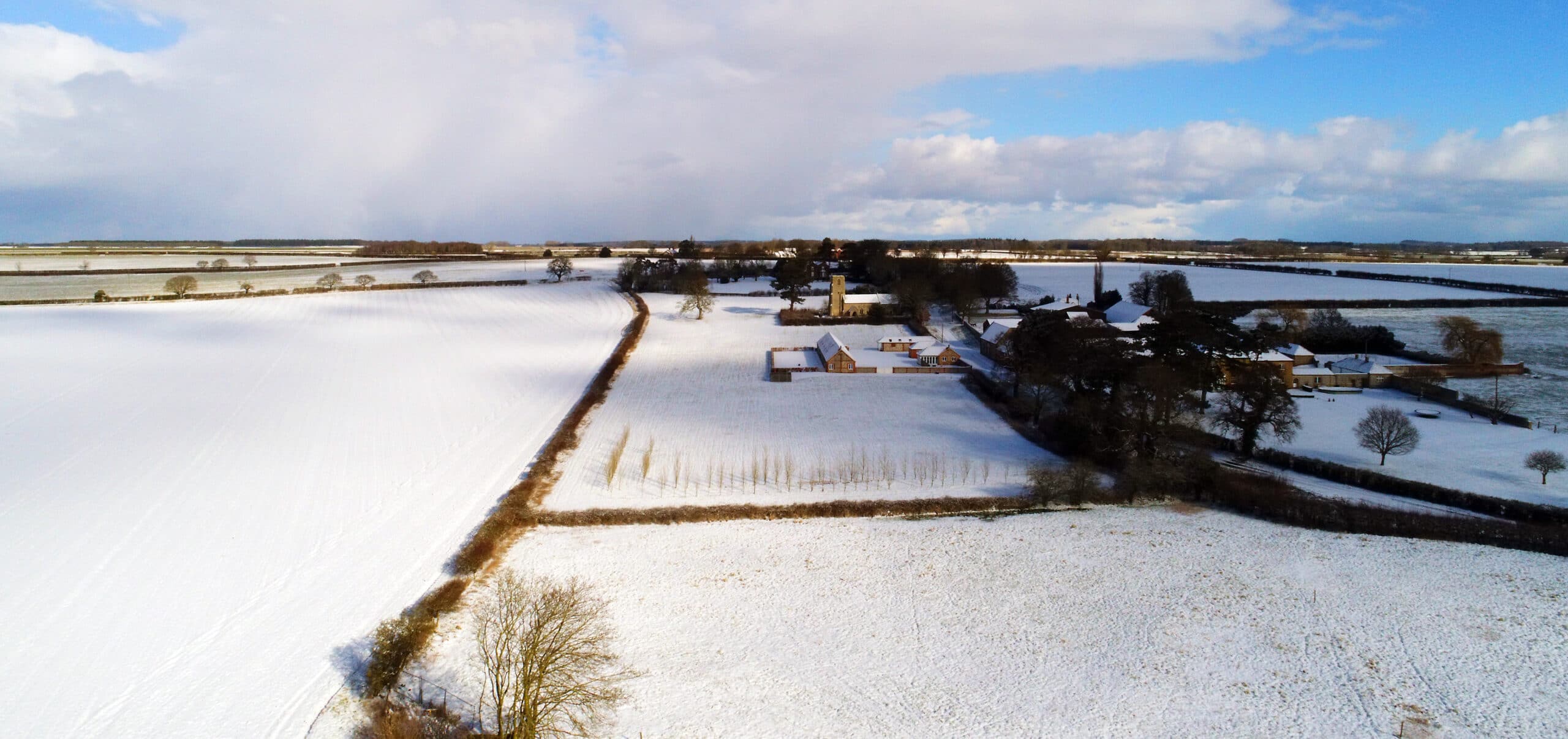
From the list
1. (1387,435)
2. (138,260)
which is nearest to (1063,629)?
(1387,435)

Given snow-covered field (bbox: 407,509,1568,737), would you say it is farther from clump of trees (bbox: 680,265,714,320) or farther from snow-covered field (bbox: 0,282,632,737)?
clump of trees (bbox: 680,265,714,320)

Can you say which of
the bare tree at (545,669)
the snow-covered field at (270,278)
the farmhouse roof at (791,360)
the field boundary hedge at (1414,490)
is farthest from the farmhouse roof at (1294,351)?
the snow-covered field at (270,278)

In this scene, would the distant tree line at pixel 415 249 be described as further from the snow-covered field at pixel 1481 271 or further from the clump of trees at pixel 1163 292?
the snow-covered field at pixel 1481 271

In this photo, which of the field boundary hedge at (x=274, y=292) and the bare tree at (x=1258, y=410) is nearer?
the bare tree at (x=1258, y=410)

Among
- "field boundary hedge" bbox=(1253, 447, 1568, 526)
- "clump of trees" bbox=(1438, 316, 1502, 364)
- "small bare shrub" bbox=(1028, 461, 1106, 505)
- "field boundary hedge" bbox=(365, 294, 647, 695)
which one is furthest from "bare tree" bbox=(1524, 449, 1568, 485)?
"field boundary hedge" bbox=(365, 294, 647, 695)

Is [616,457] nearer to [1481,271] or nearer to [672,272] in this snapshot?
[672,272]

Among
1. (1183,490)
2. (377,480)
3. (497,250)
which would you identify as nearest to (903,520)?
(1183,490)
